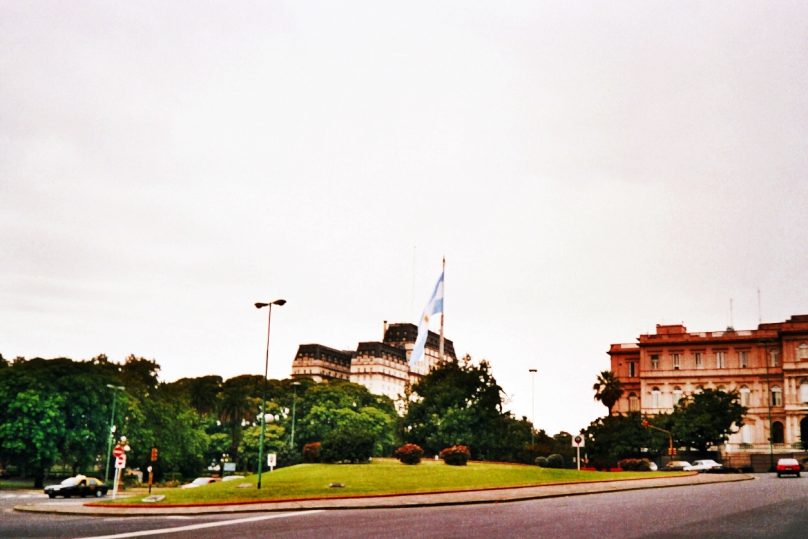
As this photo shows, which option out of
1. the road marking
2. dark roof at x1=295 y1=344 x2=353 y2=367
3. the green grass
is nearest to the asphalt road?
the road marking

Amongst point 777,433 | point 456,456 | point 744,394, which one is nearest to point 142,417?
point 456,456

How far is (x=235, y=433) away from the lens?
349 ft

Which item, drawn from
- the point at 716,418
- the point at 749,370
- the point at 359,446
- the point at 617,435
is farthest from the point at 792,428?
the point at 359,446

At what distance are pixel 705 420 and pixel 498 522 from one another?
7549 centimetres

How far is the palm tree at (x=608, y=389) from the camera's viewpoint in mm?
114688

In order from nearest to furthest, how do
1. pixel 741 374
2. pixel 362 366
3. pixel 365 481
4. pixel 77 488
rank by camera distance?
pixel 365 481
pixel 77 488
pixel 741 374
pixel 362 366

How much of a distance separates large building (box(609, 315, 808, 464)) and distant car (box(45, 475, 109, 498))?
82044mm

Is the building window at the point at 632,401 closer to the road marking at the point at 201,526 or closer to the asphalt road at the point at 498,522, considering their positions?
the asphalt road at the point at 498,522

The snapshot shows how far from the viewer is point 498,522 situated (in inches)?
848

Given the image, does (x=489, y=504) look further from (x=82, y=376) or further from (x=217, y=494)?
(x=82, y=376)

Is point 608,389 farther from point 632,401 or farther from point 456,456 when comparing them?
point 456,456

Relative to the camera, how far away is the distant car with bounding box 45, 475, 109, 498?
49.2 m

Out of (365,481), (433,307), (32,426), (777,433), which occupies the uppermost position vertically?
(433,307)

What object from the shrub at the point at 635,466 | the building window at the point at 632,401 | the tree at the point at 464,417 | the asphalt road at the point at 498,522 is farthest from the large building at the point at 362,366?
the asphalt road at the point at 498,522
